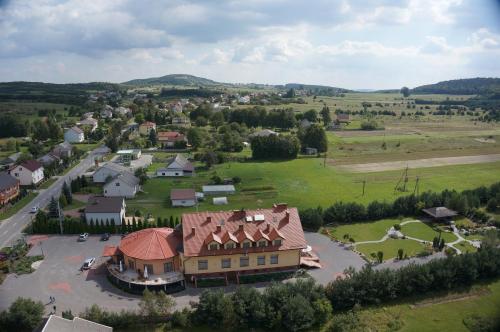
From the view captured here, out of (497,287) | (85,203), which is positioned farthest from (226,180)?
(497,287)

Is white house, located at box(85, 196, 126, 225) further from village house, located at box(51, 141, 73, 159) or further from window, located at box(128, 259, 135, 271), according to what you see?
village house, located at box(51, 141, 73, 159)

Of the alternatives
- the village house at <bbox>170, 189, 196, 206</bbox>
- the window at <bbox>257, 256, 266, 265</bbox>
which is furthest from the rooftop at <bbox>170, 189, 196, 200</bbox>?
the window at <bbox>257, 256, 266, 265</bbox>

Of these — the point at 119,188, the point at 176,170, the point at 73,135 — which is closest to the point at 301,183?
the point at 176,170

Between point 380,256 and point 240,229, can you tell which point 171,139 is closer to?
point 240,229

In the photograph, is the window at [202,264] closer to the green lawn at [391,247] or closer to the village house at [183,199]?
the green lawn at [391,247]

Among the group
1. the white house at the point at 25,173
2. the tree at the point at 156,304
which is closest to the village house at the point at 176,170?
the white house at the point at 25,173

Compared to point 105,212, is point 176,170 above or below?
above
